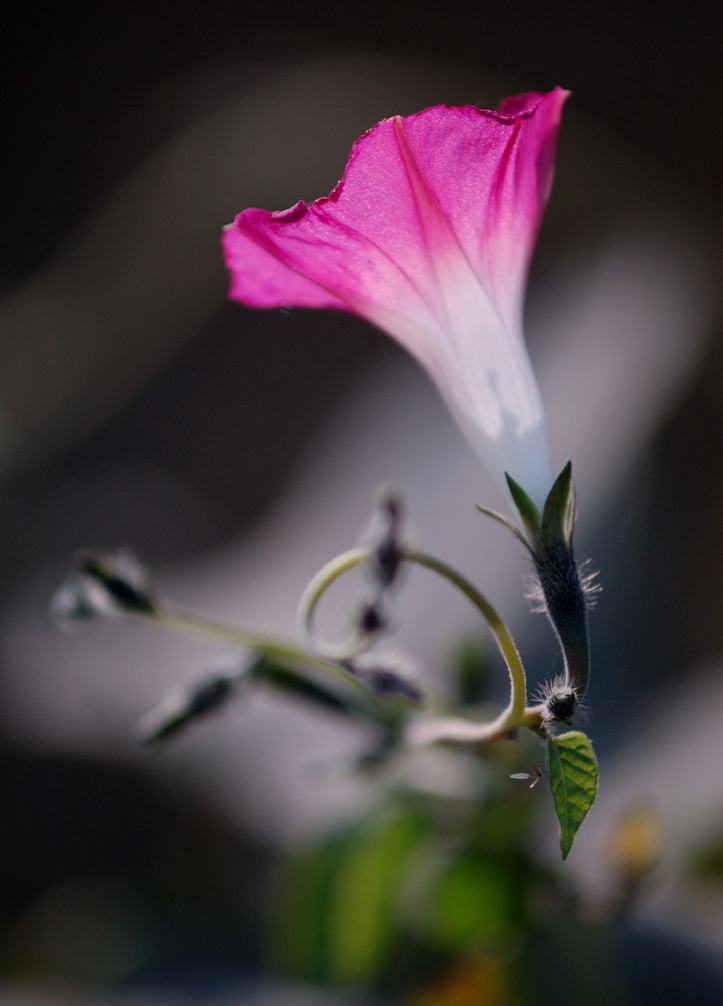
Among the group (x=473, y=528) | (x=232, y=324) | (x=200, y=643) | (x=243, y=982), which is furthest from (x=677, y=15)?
(x=243, y=982)

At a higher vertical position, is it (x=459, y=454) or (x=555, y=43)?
(x=555, y=43)

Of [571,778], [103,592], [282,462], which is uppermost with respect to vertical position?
[103,592]

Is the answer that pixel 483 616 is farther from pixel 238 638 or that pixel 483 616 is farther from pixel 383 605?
pixel 238 638

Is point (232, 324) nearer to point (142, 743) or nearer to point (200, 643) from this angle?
point (200, 643)

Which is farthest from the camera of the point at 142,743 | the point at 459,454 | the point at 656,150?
the point at 656,150

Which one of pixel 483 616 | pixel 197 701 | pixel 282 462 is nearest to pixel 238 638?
pixel 197 701

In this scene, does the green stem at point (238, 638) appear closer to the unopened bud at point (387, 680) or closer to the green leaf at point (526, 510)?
the unopened bud at point (387, 680)
